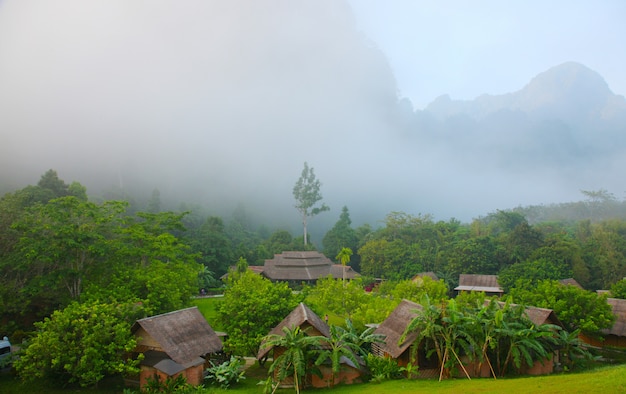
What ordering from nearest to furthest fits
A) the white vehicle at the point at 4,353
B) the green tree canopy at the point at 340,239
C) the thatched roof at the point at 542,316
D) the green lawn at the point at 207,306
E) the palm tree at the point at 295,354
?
the palm tree at the point at 295,354 → the white vehicle at the point at 4,353 → the thatched roof at the point at 542,316 → the green lawn at the point at 207,306 → the green tree canopy at the point at 340,239

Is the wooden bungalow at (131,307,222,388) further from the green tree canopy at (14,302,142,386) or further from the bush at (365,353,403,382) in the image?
the bush at (365,353,403,382)

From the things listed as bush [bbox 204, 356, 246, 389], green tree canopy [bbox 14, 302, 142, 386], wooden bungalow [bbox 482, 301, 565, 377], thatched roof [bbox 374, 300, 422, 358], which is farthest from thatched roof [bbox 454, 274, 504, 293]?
green tree canopy [bbox 14, 302, 142, 386]

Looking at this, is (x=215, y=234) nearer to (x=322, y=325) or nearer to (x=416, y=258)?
(x=416, y=258)

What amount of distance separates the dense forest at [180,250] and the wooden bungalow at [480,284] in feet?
4.20

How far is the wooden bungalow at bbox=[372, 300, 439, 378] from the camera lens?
1778 centimetres

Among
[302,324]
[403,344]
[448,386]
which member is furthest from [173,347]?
[448,386]

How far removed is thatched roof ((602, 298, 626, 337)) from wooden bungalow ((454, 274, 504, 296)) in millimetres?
12005

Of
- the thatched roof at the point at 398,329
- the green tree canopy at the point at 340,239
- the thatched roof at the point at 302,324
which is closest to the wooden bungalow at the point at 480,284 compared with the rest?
the thatched roof at the point at 398,329

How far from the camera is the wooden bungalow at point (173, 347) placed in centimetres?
1684

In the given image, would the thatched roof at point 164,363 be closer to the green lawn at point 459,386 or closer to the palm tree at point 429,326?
the green lawn at point 459,386

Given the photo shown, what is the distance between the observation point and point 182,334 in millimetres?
18469

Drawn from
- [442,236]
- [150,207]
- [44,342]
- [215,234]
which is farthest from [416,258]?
[150,207]

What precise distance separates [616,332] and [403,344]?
16.7 meters

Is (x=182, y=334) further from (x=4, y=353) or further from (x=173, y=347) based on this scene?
(x=4, y=353)
